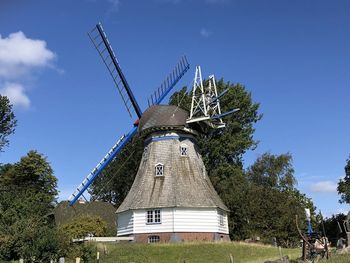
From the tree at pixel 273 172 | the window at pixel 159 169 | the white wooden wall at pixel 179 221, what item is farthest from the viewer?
→ the tree at pixel 273 172

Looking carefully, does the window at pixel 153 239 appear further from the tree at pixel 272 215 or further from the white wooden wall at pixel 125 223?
the tree at pixel 272 215

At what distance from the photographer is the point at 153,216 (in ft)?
129

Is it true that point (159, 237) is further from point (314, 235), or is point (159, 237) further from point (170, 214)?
point (314, 235)

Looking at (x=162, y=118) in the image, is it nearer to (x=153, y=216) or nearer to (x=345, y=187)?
(x=153, y=216)

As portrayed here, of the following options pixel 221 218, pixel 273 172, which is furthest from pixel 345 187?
pixel 221 218

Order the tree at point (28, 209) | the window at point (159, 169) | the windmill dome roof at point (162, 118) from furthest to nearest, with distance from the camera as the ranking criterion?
the windmill dome roof at point (162, 118), the window at point (159, 169), the tree at point (28, 209)

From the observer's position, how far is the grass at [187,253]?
1196 inches

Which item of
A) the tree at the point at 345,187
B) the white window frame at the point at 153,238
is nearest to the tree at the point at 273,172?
the tree at the point at 345,187

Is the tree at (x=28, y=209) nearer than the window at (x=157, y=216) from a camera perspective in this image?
Yes

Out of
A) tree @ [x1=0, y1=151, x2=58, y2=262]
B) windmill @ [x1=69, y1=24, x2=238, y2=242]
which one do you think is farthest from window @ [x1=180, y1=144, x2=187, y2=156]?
tree @ [x1=0, y1=151, x2=58, y2=262]

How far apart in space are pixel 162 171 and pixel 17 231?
14.9 meters

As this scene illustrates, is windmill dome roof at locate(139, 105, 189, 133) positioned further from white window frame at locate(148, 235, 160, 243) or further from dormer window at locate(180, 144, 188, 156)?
white window frame at locate(148, 235, 160, 243)

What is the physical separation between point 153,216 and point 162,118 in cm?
866

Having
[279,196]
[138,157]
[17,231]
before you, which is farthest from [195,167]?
[138,157]
